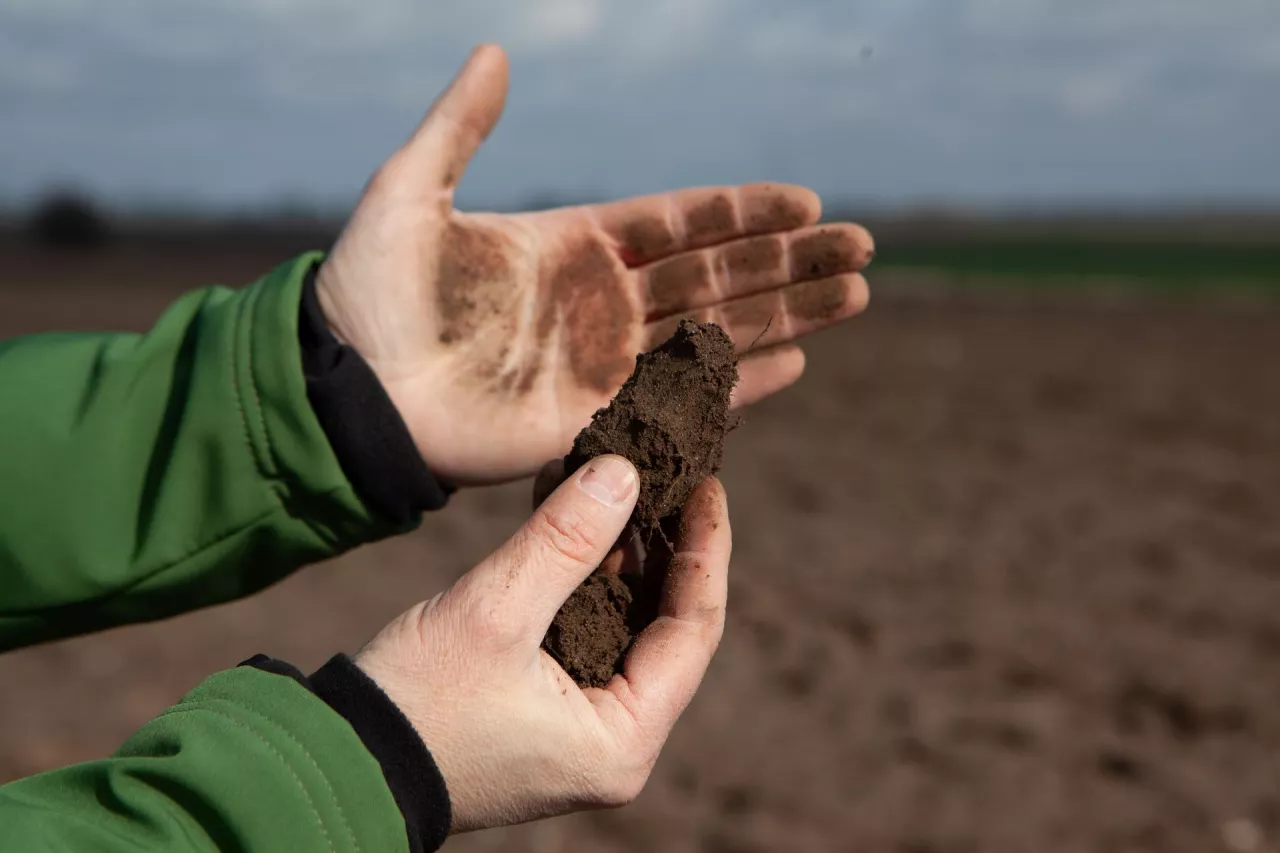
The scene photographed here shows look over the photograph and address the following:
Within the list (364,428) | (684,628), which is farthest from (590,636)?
(364,428)

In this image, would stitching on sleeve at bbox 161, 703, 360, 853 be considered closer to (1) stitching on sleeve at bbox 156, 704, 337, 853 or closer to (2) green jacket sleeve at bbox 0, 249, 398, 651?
(1) stitching on sleeve at bbox 156, 704, 337, 853

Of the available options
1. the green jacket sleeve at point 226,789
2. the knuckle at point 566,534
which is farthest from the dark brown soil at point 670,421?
the green jacket sleeve at point 226,789

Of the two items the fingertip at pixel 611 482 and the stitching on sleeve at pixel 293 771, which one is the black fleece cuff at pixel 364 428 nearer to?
the fingertip at pixel 611 482

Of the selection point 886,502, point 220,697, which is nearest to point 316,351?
point 220,697

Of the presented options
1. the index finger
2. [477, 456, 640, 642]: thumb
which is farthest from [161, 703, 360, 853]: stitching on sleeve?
the index finger

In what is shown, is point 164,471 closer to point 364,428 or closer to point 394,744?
point 364,428
